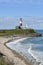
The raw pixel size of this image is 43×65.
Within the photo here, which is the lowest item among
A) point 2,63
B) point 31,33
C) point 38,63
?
point 31,33

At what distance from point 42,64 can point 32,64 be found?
1.08 m

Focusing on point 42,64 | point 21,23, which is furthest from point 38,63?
point 21,23

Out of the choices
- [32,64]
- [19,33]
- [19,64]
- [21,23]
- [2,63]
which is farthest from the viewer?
[21,23]

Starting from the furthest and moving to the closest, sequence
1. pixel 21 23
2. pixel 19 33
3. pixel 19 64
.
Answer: pixel 21 23
pixel 19 33
pixel 19 64

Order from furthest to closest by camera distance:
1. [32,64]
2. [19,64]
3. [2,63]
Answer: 1. [32,64]
2. [19,64]
3. [2,63]

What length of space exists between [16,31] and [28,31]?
6469mm

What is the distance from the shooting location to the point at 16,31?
10444cm

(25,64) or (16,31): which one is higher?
(25,64)

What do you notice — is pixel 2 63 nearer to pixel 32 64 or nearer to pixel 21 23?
pixel 32 64

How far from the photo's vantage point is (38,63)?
71.0ft

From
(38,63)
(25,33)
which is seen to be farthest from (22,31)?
(38,63)

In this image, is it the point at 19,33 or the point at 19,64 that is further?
the point at 19,33

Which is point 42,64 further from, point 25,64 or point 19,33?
point 19,33

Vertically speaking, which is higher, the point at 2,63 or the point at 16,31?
the point at 2,63
